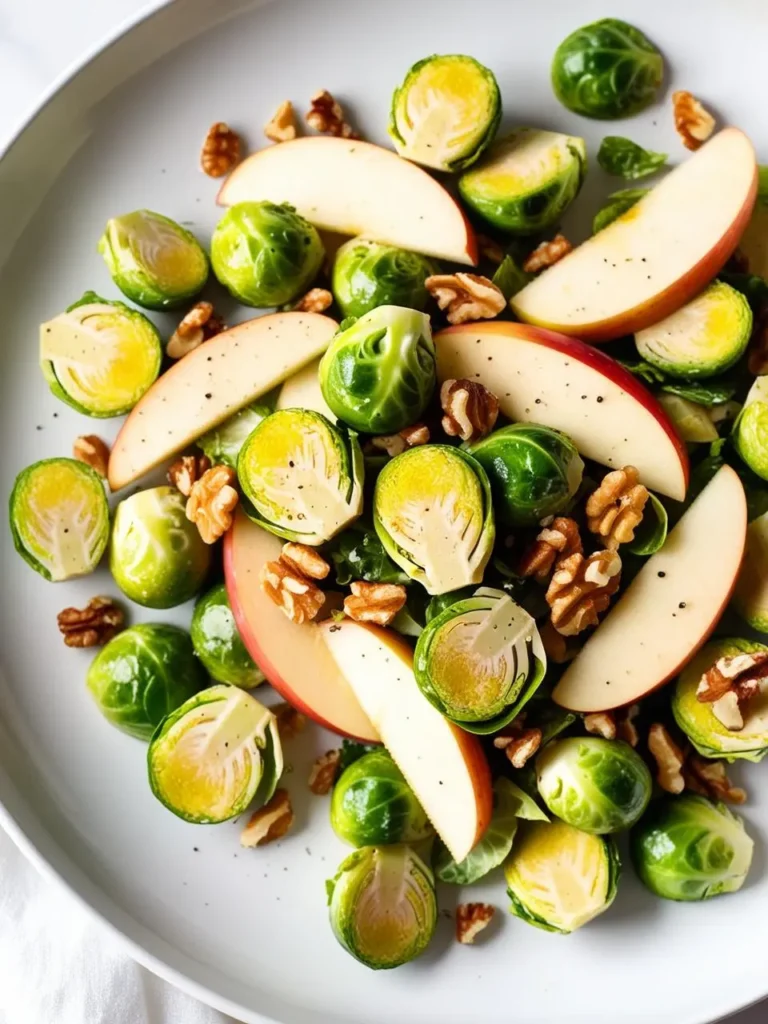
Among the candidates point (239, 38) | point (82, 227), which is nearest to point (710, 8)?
point (239, 38)

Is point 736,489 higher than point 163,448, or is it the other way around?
point 163,448

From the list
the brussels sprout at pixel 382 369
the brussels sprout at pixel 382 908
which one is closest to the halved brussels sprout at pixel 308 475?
the brussels sprout at pixel 382 369

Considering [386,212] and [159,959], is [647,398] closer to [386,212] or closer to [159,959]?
[386,212]

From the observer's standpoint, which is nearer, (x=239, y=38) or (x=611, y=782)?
(x=611, y=782)

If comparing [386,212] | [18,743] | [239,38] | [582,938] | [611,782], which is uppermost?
[239,38]

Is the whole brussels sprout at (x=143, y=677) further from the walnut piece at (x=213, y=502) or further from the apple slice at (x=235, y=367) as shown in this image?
the apple slice at (x=235, y=367)
